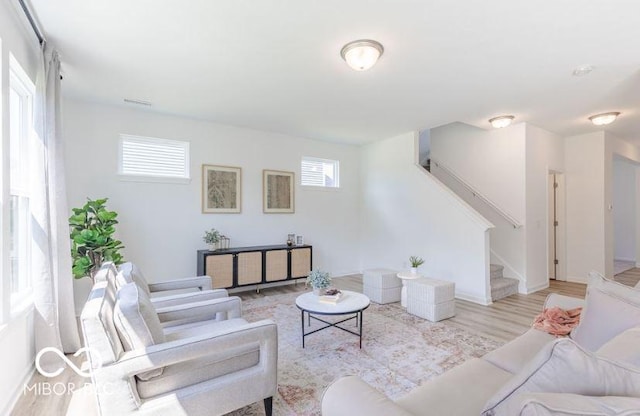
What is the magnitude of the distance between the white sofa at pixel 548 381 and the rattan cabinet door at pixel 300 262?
3.73 m

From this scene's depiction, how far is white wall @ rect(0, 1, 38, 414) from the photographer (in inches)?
80.4

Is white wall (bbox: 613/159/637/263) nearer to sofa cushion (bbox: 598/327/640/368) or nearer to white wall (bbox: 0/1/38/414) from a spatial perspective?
sofa cushion (bbox: 598/327/640/368)

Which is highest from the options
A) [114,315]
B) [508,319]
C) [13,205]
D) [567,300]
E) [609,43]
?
[609,43]

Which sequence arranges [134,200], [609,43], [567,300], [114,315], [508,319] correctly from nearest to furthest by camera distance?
[114,315] < [567,300] < [609,43] < [508,319] < [134,200]

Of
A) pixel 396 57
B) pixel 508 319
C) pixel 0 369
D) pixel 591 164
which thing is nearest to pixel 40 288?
pixel 0 369

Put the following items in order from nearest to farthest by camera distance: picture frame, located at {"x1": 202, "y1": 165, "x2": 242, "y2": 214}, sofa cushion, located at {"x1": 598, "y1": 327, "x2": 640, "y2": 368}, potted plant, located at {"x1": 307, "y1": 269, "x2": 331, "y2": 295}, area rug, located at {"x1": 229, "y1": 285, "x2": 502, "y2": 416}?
1. sofa cushion, located at {"x1": 598, "y1": 327, "x2": 640, "y2": 368}
2. area rug, located at {"x1": 229, "y1": 285, "x2": 502, "y2": 416}
3. potted plant, located at {"x1": 307, "y1": 269, "x2": 331, "y2": 295}
4. picture frame, located at {"x1": 202, "y1": 165, "x2": 242, "y2": 214}

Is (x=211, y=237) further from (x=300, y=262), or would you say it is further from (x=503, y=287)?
(x=503, y=287)

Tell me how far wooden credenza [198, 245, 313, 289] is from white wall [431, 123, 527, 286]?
10.9ft

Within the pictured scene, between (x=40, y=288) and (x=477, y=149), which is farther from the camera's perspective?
(x=477, y=149)

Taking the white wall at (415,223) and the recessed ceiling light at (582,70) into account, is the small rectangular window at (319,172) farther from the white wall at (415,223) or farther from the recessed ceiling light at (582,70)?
the recessed ceiling light at (582,70)

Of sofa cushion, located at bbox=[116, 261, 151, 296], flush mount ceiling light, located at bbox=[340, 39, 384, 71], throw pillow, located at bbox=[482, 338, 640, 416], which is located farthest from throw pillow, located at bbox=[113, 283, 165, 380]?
flush mount ceiling light, located at bbox=[340, 39, 384, 71]

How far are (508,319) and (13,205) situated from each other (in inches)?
207

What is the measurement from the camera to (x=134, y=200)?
4379 mm

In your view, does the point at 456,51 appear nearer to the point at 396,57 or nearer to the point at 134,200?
the point at 396,57
